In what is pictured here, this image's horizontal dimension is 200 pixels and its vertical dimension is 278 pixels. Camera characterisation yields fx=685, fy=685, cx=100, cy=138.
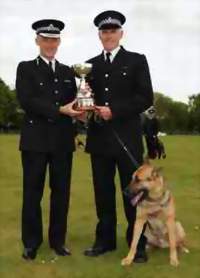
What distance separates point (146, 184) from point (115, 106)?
878mm

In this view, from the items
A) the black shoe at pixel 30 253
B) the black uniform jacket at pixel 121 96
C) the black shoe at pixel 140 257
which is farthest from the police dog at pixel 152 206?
the black shoe at pixel 30 253

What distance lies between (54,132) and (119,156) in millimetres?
751

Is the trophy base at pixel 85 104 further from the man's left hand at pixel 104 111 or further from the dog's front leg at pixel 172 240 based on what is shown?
the dog's front leg at pixel 172 240

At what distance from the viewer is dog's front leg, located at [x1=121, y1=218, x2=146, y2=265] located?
24.1ft

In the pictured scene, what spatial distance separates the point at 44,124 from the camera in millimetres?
7387

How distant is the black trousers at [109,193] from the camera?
7.47m

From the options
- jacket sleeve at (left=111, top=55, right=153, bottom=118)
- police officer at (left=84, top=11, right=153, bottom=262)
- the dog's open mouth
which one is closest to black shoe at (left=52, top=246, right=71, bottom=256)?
police officer at (left=84, top=11, right=153, bottom=262)

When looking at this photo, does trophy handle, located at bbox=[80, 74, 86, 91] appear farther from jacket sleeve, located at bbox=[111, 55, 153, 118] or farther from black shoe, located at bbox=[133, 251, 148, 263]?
black shoe, located at bbox=[133, 251, 148, 263]

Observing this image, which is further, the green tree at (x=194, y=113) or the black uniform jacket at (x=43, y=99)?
the green tree at (x=194, y=113)

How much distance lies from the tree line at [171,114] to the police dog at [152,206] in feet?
291

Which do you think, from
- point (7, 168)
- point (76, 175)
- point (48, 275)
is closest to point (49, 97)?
point (48, 275)

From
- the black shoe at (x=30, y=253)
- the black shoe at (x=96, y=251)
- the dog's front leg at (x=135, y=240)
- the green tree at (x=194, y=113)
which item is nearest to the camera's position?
the dog's front leg at (x=135, y=240)

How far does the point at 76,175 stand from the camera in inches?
706

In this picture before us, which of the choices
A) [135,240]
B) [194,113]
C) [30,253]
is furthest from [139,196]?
[194,113]
